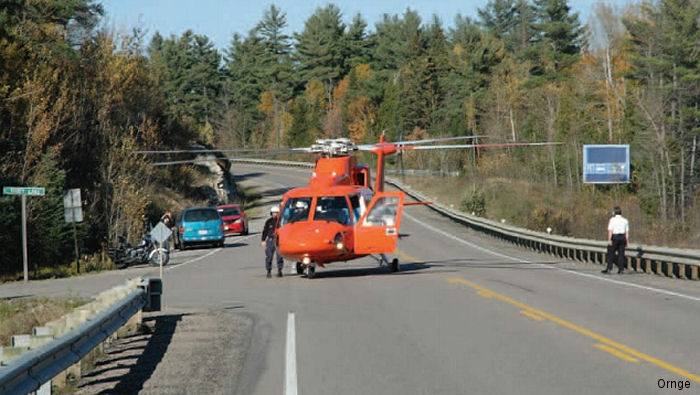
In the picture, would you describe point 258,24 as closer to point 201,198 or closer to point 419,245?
point 201,198

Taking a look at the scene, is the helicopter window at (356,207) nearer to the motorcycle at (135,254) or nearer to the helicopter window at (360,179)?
the helicopter window at (360,179)

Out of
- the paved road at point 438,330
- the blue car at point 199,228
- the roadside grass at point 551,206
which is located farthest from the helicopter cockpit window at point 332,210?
the roadside grass at point 551,206

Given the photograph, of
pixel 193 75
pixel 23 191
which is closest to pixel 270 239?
pixel 23 191

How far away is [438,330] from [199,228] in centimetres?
2940

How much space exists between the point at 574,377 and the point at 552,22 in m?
86.6


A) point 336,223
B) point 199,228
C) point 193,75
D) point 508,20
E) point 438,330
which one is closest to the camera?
point 438,330

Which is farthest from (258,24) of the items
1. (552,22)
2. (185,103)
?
(552,22)

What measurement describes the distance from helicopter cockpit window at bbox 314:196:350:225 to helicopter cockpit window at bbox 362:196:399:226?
0.54m

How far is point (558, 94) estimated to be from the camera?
89625mm

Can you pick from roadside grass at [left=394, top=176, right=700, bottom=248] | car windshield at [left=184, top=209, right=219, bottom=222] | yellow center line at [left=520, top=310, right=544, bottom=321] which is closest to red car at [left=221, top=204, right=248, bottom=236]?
car windshield at [left=184, top=209, right=219, bottom=222]

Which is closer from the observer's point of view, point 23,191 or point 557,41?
point 23,191

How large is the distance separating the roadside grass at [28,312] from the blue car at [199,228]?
19444 millimetres

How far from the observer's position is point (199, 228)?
4203cm

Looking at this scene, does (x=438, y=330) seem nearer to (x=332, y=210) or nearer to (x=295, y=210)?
(x=332, y=210)
